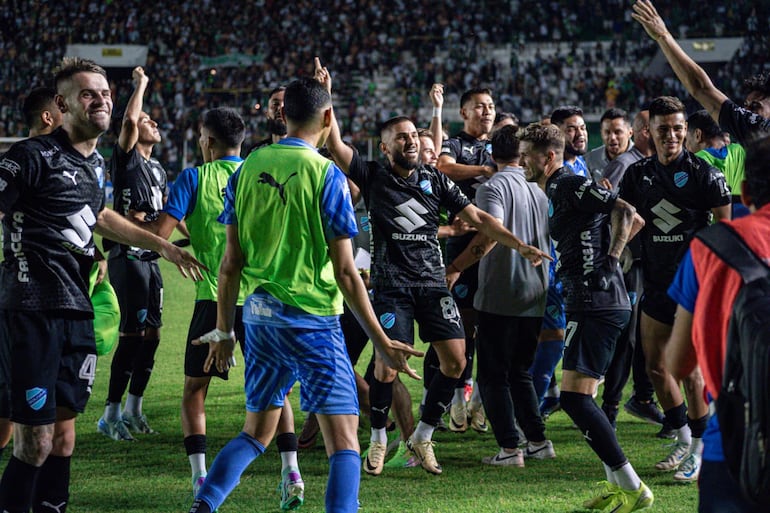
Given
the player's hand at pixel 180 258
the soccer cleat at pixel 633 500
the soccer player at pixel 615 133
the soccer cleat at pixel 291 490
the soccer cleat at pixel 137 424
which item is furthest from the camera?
Answer: the soccer player at pixel 615 133

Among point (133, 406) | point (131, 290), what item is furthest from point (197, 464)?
point (131, 290)

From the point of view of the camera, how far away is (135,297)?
7.51 metres

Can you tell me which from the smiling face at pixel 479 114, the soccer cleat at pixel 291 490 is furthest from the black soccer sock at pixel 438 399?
the smiling face at pixel 479 114

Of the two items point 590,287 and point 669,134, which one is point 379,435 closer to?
point 590,287

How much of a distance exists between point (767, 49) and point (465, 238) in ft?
98.6

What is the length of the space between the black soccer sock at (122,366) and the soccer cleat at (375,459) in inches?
91.9

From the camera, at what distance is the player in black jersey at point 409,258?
243 inches

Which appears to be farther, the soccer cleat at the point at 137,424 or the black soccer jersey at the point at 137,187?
the soccer cleat at the point at 137,424

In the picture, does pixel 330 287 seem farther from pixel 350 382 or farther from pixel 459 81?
pixel 459 81

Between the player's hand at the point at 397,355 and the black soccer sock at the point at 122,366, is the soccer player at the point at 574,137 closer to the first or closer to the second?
the black soccer sock at the point at 122,366

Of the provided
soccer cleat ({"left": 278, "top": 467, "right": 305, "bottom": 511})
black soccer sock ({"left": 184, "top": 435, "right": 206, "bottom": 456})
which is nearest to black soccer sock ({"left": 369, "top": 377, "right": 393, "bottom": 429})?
soccer cleat ({"left": 278, "top": 467, "right": 305, "bottom": 511})

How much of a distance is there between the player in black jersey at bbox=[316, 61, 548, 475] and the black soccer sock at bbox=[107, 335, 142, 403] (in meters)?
2.32

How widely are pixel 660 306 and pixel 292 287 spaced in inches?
113

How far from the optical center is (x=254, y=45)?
4016 cm
